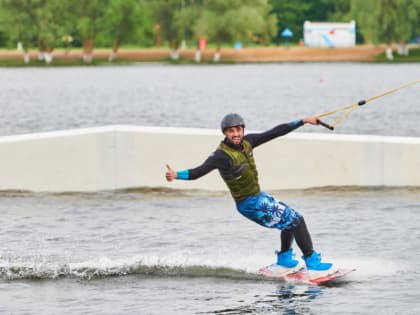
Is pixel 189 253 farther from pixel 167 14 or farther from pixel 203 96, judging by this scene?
pixel 167 14

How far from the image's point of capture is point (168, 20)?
131 m

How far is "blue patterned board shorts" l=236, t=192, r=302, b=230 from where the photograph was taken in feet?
43.7

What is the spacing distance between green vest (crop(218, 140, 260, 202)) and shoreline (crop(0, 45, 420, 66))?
4824 inches

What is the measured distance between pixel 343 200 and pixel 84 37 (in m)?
114

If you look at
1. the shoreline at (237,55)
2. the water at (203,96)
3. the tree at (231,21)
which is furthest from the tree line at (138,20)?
the shoreline at (237,55)

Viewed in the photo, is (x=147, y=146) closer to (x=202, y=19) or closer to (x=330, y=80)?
(x=330, y=80)

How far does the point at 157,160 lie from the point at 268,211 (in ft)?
25.4

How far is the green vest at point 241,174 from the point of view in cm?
1326

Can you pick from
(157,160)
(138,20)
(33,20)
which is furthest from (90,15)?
(157,160)

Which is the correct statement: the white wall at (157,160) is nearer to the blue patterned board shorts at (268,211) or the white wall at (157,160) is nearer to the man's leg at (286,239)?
the man's leg at (286,239)

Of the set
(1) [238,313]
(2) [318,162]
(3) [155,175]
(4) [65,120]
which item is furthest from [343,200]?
(4) [65,120]

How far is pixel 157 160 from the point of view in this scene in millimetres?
20938

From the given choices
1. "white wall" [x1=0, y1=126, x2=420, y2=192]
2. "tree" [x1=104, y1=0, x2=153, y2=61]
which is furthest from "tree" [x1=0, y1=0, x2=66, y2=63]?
"white wall" [x1=0, y1=126, x2=420, y2=192]

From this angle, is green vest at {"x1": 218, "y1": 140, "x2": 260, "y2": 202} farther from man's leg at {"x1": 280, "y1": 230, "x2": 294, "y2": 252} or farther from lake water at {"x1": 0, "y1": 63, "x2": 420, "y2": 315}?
Answer: lake water at {"x1": 0, "y1": 63, "x2": 420, "y2": 315}
